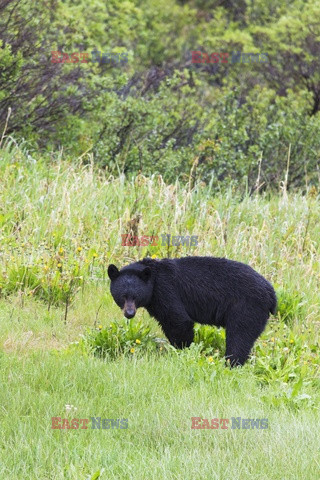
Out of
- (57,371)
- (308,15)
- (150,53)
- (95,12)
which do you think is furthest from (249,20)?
(57,371)

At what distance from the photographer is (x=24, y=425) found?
4.25 metres

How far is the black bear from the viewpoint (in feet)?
17.5

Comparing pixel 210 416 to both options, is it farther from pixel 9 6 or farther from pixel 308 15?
pixel 308 15

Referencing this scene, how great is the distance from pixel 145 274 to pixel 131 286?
5.6 inches

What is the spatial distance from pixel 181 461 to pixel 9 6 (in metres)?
9.09
